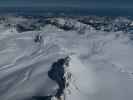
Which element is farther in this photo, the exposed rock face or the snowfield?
the snowfield

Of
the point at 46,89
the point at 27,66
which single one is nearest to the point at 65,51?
the point at 27,66

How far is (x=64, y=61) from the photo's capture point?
43.4ft

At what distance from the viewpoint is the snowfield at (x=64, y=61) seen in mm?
11312

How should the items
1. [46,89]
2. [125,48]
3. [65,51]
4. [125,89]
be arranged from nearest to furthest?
[46,89] → [125,89] → [65,51] → [125,48]

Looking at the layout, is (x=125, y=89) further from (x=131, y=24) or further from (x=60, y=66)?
(x=131, y=24)

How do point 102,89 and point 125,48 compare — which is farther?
point 125,48

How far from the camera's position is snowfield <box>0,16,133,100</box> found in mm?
11312

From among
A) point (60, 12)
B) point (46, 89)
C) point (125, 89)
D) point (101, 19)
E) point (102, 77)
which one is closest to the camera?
point (46, 89)

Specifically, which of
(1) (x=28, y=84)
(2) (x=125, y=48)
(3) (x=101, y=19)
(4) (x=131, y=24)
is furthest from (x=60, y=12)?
(1) (x=28, y=84)

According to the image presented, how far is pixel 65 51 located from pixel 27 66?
2.69m

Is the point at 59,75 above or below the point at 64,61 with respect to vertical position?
below

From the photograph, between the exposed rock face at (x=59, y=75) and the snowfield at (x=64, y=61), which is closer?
the exposed rock face at (x=59, y=75)

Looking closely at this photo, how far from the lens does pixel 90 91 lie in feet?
37.6

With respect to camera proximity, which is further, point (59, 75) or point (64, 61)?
point (64, 61)
